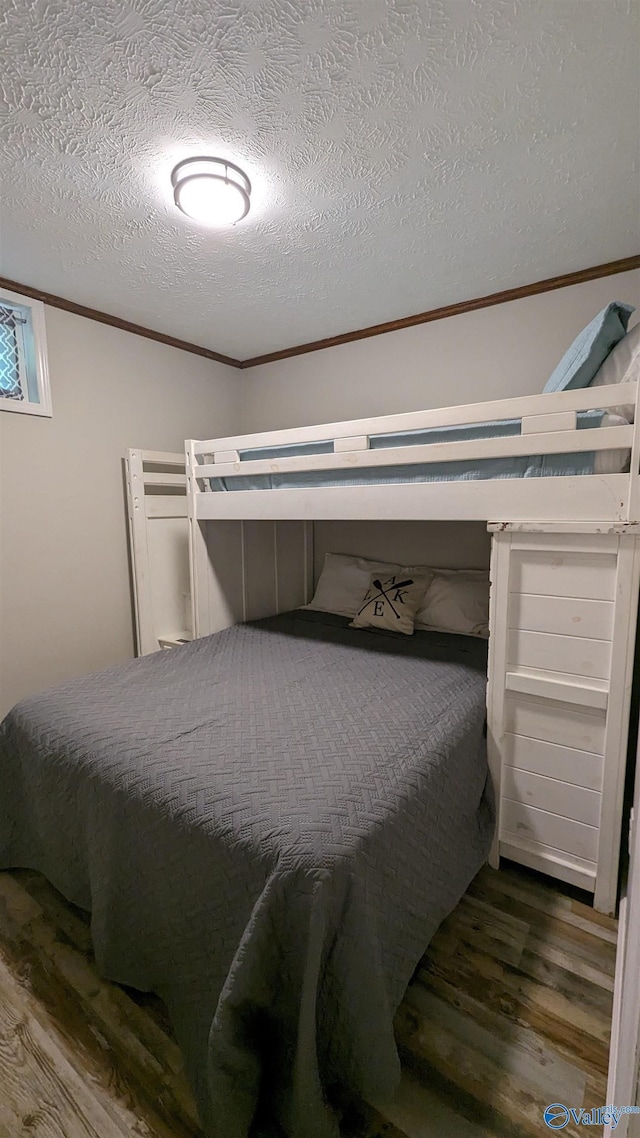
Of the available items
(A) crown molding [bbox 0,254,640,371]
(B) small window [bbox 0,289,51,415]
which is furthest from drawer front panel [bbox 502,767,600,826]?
(B) small window [bbox 0,289,51,415]

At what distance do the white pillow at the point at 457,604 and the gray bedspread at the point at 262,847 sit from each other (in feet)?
2.21

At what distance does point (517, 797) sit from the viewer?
1.53m

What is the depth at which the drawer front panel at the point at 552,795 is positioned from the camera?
1.40m

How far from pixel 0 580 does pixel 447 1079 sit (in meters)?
2.30

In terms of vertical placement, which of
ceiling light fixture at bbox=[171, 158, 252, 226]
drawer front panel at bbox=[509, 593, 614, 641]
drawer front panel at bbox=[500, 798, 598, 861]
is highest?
ceiling light fixture at bbox=[171, 158, 252, 226]

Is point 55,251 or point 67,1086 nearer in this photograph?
point 67,1086

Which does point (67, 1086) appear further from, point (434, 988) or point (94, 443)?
point (94, 443)

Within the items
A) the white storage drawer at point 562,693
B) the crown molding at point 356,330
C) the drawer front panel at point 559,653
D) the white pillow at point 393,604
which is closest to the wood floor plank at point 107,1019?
the white storage drawer at point 562,693

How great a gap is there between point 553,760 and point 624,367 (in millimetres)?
1262

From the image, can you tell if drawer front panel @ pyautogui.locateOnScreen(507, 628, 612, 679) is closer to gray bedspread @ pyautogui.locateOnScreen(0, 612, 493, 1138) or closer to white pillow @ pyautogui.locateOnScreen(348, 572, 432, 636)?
gray bedspread @ pyautogui.locateOnScreen(0, 612, 493, 1138)

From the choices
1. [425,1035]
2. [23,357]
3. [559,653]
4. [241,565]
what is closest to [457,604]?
[559,653]

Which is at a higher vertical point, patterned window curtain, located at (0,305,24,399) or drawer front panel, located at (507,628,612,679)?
patterned window curtain, located at (0,305,24,399)

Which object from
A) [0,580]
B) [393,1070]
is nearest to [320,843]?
[393,1070]

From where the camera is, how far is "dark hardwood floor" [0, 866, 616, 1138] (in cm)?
91
